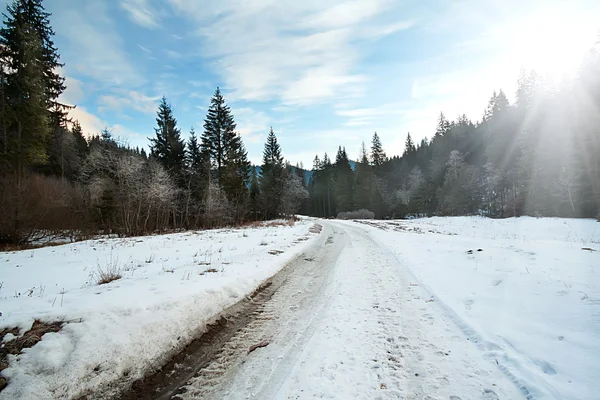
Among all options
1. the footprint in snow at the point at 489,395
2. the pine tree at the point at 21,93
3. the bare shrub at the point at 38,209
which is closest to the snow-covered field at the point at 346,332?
the footprint in snow at the point at 489,395

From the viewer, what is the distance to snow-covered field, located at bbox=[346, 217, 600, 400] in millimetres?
2807

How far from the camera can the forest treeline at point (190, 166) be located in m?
18.8

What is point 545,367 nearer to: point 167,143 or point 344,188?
point 167,143

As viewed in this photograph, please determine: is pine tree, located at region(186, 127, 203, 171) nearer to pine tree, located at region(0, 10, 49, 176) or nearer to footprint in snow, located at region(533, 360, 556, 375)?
pine tree, located at region(0, 10, 49, 176)

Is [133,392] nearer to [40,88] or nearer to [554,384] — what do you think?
[554,384]

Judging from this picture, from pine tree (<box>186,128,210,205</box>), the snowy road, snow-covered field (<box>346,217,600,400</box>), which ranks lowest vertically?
the snowy road

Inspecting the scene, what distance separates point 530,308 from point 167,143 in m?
33.8

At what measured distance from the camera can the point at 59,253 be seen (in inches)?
438

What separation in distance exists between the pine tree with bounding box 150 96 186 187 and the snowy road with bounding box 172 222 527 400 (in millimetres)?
29081

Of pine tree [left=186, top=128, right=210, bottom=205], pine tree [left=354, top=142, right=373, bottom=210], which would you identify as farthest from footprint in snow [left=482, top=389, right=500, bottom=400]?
pine tree [left=354, top=142, right=373, bottom=210]

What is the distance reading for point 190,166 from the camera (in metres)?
31.9

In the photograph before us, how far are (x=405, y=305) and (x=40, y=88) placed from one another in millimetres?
28820

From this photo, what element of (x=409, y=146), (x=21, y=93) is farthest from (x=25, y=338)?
(x=409, y=146)

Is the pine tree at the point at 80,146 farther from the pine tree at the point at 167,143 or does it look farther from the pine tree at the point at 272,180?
the pine tree at the point at 272,180
